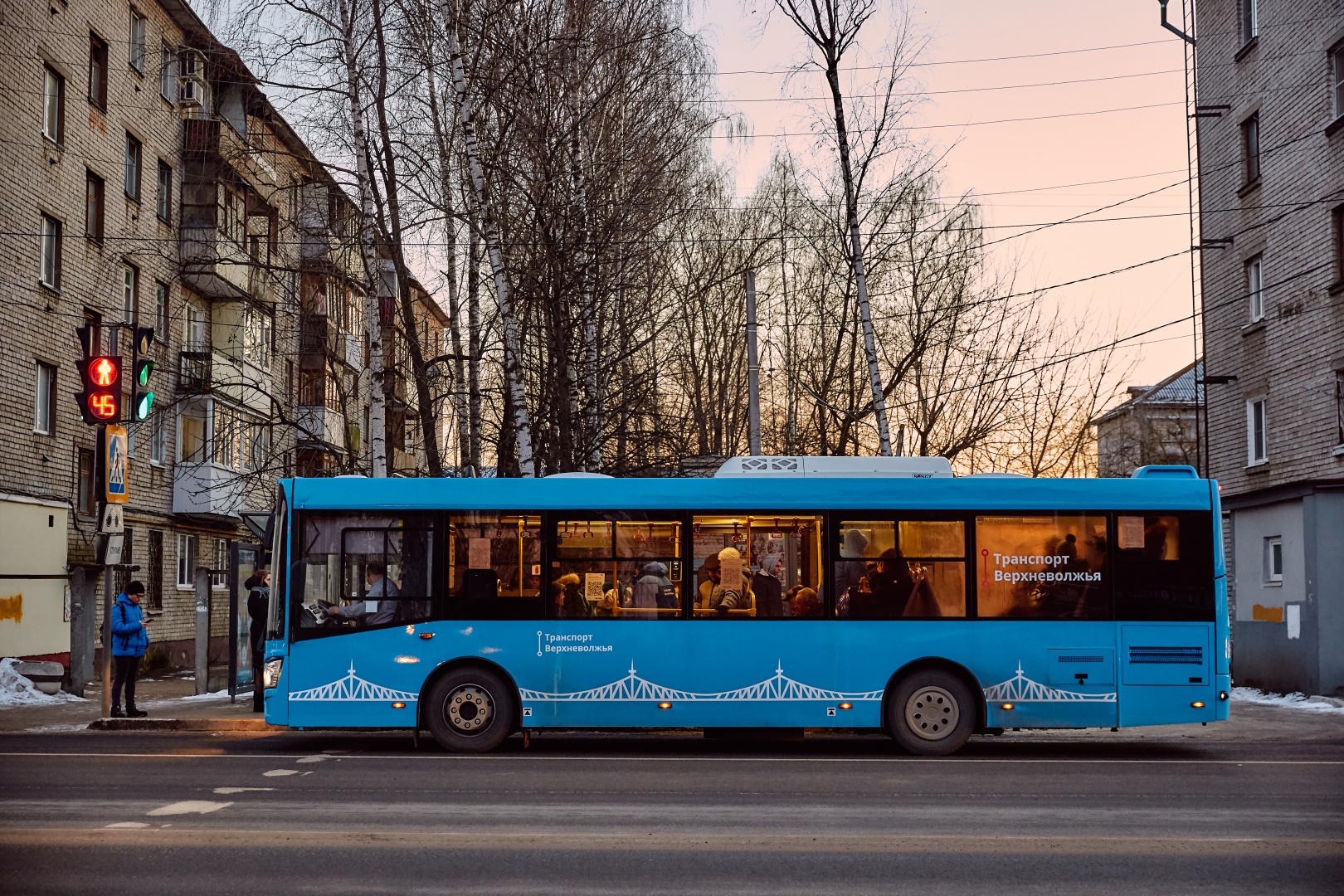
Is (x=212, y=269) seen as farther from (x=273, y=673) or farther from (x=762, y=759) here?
(x=762, y=759)

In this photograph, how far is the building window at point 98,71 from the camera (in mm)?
28938

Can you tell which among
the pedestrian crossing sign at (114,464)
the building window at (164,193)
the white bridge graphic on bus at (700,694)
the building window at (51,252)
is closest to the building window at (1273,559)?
the white bridge graphic on bus at (700,694)

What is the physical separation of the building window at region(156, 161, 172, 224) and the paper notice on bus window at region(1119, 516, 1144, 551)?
2602cm

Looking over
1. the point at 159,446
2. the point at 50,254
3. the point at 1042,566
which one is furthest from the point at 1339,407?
the point at 159,446

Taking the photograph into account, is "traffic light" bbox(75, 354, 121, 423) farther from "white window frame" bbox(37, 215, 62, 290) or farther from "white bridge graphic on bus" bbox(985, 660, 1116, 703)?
"white window frame" bbox(37, 215, 62, 290)

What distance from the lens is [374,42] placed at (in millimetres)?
22875

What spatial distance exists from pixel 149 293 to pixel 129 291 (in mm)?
915

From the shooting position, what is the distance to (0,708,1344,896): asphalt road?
23.8 feet

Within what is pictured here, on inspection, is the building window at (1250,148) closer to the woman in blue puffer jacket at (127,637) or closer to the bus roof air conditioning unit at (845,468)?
the bus roof air conditioning unit at (845,468)

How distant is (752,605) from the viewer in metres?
14.0

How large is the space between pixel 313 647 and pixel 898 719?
592cm

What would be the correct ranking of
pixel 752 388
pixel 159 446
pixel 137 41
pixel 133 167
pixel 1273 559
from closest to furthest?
pixel 1273 559 → pixel 752 388 → pixel 137 41 → pixel 133 167 → pixel 159 446

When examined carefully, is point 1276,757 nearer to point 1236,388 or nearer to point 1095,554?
point 1095,554

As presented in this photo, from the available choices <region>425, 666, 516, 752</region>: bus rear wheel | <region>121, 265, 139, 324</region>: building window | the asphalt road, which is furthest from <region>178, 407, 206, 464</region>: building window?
<region>425, 666, 516, 752</region>: bus rear wheel
